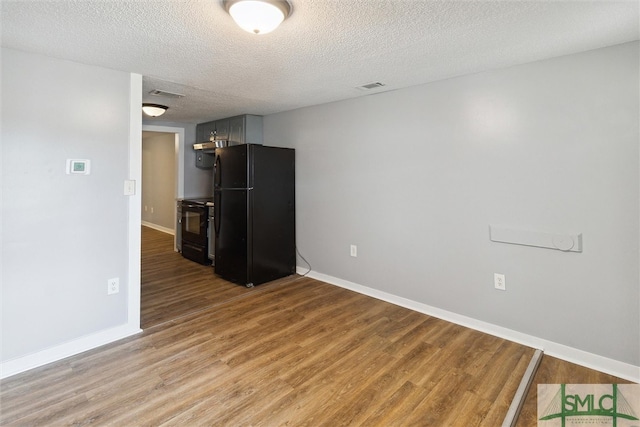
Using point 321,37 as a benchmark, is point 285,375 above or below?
below

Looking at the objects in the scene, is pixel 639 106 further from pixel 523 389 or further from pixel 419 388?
pixel 419 388

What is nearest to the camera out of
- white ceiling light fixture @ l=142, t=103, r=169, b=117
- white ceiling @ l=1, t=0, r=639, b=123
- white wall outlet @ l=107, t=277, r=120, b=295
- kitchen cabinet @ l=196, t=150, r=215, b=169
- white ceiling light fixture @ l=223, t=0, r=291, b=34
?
white ceiling light fixture @ l=223, t=0, r=291, b=34

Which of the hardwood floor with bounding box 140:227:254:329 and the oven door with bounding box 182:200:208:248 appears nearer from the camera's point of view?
the hardwood floor with bounding box 140:227:254:329

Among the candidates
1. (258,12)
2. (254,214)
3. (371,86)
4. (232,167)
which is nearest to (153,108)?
(232,167)

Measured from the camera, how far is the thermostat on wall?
226 centimetres

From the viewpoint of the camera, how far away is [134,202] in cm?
258

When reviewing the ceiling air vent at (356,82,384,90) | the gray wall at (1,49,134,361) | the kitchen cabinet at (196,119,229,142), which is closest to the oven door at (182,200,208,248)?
the kitchen cabinet at (196,119,229,142)

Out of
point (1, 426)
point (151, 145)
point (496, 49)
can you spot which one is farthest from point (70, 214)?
point (151, 145)

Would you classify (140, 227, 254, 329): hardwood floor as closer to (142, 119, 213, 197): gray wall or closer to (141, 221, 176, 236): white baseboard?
(142, 119, 213, 197): gray wall

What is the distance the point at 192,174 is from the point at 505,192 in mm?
4723

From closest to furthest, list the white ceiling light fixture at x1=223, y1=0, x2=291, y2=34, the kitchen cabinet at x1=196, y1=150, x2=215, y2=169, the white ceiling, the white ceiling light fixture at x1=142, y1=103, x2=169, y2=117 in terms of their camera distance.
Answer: the white ceiling light fixture at x1=223, y1=0, x2=291, y2=34
the white ceiling
the white ceiling light fixture at x1=142, y1=103, x2=169, y2=117
the kitchen cabinet at x1=196, y1=150, x2=215, y2=169

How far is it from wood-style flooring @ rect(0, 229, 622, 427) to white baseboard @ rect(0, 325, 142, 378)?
6 centimetres

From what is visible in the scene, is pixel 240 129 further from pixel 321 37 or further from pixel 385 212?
pixel 321 37

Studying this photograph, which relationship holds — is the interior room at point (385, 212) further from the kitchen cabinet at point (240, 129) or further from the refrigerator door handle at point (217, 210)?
the kitchen cabinet at point (240, 129)
